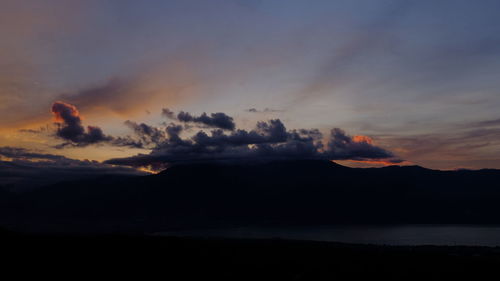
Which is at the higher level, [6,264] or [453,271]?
[6,264]

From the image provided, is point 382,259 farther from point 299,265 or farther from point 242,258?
point 242,258

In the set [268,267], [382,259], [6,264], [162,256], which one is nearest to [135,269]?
[162,256]

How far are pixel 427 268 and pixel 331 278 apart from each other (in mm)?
54436

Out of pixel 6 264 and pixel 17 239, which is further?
pixel 17 239

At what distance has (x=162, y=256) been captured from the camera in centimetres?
14125

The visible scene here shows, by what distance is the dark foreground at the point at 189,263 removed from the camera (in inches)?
4525

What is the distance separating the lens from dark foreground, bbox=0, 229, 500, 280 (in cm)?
11494

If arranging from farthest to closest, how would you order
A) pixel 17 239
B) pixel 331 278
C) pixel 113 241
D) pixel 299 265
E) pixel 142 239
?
pixel 142 239 < pixel 113 241 < pixel 299 265 < pixel 17 239 < pixel 331 278

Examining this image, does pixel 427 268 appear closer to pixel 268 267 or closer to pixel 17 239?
pixel 268 267

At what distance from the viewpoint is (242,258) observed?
493 feet

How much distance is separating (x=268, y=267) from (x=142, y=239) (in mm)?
60053

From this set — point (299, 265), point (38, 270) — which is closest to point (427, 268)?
point (299, 265)

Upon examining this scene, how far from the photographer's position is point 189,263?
439 ft

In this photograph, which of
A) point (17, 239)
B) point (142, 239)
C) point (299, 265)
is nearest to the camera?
point (17, 239)
